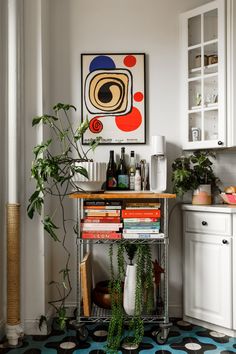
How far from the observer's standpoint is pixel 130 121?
8.84ft

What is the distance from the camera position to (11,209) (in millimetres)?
2236

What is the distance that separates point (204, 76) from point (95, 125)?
917 millimetres

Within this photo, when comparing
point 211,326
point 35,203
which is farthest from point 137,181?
point 211,326

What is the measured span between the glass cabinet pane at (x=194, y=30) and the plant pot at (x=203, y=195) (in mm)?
1111

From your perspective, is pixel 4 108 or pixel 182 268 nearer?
pixel 4 108

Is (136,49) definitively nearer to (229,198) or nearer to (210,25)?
(210,25)

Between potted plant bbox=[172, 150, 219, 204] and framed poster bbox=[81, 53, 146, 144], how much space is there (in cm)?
40

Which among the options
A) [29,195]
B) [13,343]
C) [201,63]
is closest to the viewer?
[13,343]

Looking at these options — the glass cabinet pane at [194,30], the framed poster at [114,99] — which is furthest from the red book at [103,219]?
the glass cabinet pane at [194,30]

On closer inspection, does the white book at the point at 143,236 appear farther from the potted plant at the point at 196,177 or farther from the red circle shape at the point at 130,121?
the red circle shape at the point at 130,121

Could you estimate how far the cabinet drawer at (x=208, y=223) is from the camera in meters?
2.30

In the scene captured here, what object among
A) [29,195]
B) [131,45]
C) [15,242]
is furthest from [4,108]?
[131,45]

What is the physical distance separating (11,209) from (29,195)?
7.7 inches

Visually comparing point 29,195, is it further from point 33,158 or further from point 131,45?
point 131,45
